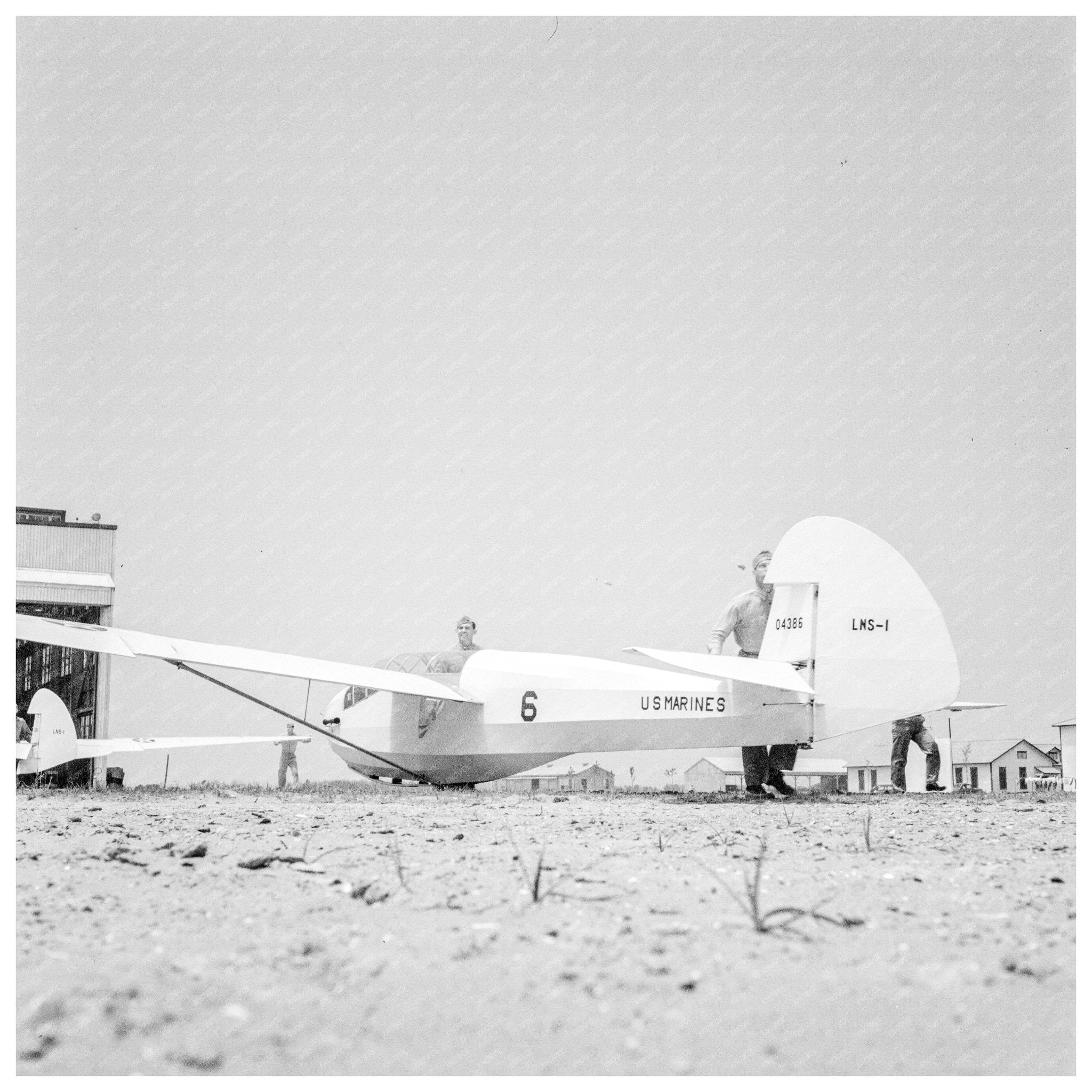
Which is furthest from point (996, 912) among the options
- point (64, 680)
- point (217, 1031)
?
point (64, 680)

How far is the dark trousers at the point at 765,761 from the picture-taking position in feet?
27.7

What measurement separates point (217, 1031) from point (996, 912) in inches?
105

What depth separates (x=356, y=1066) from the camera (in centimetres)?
253

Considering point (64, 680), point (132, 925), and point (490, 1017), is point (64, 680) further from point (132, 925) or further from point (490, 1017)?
point (490, 1017)

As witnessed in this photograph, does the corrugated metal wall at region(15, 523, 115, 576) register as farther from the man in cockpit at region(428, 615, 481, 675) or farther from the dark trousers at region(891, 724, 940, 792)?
the dark trousers at region(891, 724, 940, 792)

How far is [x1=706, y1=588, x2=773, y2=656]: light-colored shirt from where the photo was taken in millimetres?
9383

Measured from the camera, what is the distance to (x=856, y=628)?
27.0 ft

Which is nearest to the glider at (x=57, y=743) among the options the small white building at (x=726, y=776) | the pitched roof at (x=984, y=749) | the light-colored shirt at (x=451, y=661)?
the light-colored shirt at (x=451, y=661)

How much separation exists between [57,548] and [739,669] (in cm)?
899

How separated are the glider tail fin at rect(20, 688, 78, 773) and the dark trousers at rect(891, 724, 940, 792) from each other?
891 cm

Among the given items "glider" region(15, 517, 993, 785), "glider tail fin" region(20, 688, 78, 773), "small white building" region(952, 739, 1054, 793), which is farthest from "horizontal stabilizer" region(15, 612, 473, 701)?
"small white building" region(952, 739, 1054, 793)

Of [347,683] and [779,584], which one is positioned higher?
[779,584]

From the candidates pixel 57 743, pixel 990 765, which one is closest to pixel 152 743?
pixel 57 743

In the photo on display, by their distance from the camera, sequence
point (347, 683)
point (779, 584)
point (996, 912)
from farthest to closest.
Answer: point (347, 683) → point (779, 584) → point (996, 912)
